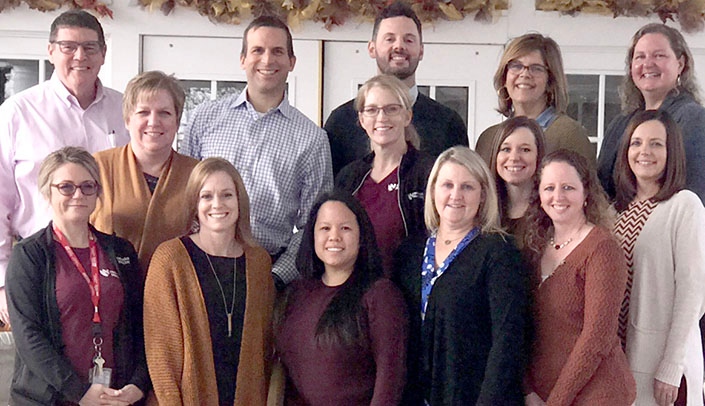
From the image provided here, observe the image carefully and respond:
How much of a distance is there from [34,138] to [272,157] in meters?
0.83

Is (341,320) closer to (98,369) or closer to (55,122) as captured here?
(98,369)

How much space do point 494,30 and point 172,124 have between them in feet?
8.36

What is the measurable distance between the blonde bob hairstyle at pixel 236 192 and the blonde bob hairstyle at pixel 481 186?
0.56 metres

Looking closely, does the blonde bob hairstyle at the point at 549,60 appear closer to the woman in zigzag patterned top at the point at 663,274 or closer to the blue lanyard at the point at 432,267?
the woman in zigzag patterned top at the point at 663,274

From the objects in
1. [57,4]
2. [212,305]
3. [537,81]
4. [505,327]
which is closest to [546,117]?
[537,81]

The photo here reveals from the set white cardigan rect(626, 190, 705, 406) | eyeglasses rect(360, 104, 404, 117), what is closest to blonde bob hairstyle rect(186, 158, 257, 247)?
eyeglasses rect(360, 104, 404, 117)

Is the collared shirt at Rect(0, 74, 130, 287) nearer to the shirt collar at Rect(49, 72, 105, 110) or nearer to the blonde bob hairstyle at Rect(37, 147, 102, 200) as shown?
the shirt collar at Rect(49, 72, 105, 110)

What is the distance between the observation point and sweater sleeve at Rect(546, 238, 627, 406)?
2.38 meters

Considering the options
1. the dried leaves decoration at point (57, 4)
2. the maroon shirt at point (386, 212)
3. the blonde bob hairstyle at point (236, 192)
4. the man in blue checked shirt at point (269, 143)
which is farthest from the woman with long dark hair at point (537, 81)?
the dried leaves decoration at point (57, 4)

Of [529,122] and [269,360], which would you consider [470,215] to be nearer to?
[529,122]

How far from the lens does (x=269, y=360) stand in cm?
268

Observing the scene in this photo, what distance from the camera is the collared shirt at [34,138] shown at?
294 centimetres

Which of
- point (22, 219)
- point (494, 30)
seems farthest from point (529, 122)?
point (494, 30)

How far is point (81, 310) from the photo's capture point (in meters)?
2.43
